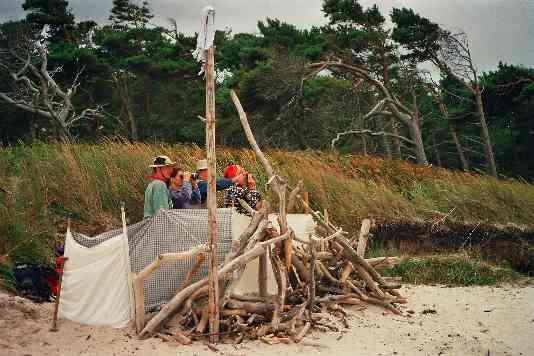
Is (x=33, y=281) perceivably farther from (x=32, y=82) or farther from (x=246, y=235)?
(x=32, y=82)

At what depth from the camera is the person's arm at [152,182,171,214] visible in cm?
689

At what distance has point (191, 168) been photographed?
11602mm

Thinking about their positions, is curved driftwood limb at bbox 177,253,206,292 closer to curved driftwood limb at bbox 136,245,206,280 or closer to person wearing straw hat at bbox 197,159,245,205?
curved driftwood limb at bbox 136,245,206,280

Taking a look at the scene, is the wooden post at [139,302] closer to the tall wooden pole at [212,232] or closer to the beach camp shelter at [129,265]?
the beach camp shelter at [129,265]

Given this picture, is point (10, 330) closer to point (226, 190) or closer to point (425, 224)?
point (226, 190)

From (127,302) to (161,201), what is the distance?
1.23 m

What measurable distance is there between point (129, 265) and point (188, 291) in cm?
64

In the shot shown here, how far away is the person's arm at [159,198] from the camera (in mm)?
6891

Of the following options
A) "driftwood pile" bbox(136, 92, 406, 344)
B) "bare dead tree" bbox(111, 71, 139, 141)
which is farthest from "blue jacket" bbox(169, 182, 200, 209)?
"bare dead tree" bbox(111, 71, 139, 141)

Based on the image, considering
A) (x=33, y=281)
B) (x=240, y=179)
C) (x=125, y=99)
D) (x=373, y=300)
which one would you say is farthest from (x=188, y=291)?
(x=125, y=99)

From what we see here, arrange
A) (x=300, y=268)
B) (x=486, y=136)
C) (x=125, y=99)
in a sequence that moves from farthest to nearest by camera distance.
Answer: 1. (x=125, y=99)
2. (x=486, y=136)
3. (x=300, y=268)

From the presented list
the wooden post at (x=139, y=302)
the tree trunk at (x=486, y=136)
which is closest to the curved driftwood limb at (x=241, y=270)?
the wooden post at (x=139, y=302)

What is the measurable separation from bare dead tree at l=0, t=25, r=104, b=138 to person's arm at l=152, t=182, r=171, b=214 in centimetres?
1728

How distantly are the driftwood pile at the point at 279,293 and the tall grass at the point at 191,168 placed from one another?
2.87m
